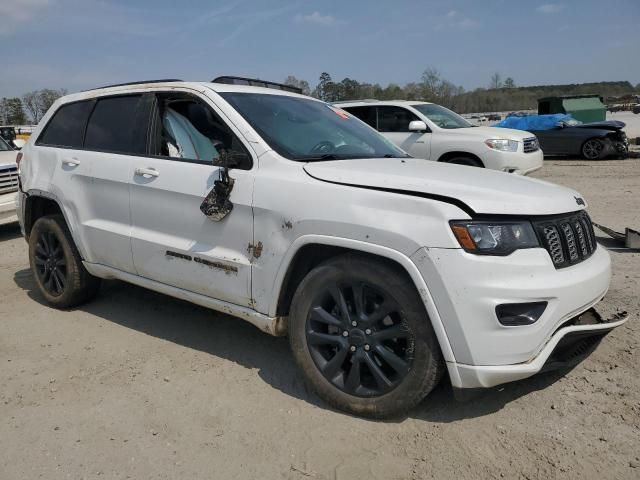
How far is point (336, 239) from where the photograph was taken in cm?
282

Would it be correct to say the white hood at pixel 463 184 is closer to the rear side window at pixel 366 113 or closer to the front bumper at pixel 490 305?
the front bumper at pixel 490 305

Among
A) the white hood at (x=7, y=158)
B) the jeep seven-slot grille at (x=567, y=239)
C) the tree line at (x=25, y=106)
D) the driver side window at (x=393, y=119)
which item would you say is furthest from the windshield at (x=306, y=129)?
the tree line at (x=25, y=106)

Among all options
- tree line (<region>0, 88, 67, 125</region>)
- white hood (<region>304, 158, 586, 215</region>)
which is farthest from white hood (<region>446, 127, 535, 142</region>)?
tree line (<region>0, 88, 67, 125</region>)

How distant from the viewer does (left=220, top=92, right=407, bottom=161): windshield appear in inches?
134

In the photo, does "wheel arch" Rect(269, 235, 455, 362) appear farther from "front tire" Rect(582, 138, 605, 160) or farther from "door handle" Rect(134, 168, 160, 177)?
"front tire" Rect(582, 138, 605, 160)

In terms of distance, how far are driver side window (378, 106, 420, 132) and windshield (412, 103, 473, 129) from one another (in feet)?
0.85

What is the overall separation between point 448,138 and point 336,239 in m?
7.26

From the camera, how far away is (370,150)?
3795 mm

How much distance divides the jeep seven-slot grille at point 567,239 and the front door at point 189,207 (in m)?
1.61

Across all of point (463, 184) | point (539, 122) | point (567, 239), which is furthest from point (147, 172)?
point (539, 122)

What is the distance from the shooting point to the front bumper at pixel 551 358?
254 centimetres

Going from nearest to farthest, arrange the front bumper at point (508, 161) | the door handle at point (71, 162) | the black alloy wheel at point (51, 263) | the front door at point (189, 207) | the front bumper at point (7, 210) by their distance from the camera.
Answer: the front door at point (189, 207), the door handle at point (71, 162), the black alloy wheel at point (51, 263), the front bumper at point (7, 210), the front bumper at point (508, 161)

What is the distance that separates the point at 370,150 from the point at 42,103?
65863 millimetres

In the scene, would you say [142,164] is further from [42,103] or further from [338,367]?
[42,103]
